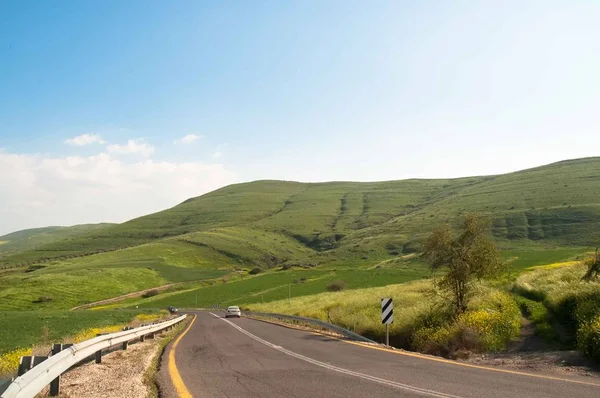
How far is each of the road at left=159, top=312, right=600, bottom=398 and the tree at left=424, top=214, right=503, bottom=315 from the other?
8524 millimetres

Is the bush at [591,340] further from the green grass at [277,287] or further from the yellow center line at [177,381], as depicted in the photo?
the green grass at [277,287]

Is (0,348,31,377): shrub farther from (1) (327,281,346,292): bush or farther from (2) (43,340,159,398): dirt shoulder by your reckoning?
(1) (327,281,346,292): bush

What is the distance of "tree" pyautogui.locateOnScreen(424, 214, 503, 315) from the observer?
72.0 ft

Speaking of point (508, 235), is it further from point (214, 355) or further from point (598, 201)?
point (214, 355)

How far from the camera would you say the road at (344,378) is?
328 inches

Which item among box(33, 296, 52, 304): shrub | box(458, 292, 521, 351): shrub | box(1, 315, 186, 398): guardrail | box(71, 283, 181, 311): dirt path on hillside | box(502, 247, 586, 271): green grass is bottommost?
box(71, 283, 181, 311): dirt path on hillside

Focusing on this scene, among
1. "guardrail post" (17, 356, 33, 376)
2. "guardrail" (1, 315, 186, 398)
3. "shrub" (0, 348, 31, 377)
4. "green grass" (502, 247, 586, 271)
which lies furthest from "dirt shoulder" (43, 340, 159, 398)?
"green grass" (502, 247, 586, 271)

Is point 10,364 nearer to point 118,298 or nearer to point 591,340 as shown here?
point 591,340

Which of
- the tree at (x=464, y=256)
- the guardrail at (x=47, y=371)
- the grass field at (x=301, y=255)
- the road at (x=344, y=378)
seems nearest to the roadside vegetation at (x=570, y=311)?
the tree at (x=464, y=256)

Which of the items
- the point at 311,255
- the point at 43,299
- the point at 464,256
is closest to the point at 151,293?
the point at 43,299

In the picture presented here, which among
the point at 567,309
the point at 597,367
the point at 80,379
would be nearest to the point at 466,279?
the point at 567,309

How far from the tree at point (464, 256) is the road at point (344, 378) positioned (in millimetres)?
8524

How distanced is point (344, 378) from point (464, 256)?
13.9 metres

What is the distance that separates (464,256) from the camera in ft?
72.0
